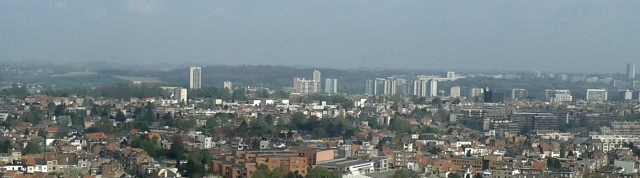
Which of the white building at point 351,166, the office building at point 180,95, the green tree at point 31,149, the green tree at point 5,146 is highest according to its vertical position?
the green tree at point 5,146

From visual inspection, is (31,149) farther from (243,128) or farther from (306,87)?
(306,87)

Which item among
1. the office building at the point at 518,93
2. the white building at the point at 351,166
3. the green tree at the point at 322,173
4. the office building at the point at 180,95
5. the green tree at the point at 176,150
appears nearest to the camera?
the green tree at the point at 322,173

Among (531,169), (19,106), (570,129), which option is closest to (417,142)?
(531,169)

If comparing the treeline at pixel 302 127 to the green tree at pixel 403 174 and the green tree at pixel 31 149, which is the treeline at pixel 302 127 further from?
the green tree at pixel 403 174

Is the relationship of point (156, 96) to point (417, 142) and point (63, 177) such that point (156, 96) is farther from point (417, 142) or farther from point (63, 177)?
point (63, 177)

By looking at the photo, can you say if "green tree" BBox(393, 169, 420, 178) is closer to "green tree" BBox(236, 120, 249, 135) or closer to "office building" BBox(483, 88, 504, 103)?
"green tree" BBox(236, 120, 249, 135)

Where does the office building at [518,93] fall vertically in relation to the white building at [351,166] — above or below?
below

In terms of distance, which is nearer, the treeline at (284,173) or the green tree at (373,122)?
the treeline at (284,173)

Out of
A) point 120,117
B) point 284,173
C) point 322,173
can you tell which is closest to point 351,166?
point 322,173

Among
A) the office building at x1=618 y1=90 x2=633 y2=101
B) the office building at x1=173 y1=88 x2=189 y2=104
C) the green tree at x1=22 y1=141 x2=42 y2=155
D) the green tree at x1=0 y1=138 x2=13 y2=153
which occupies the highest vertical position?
the green tree at x1=0 y1=138 x2=13 y2=153

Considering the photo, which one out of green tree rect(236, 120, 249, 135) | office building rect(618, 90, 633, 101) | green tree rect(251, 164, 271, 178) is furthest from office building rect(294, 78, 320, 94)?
green tree rect(251, 164, 271, 178)

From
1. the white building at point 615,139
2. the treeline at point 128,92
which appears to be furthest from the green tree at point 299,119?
the treeline at point 128,92
